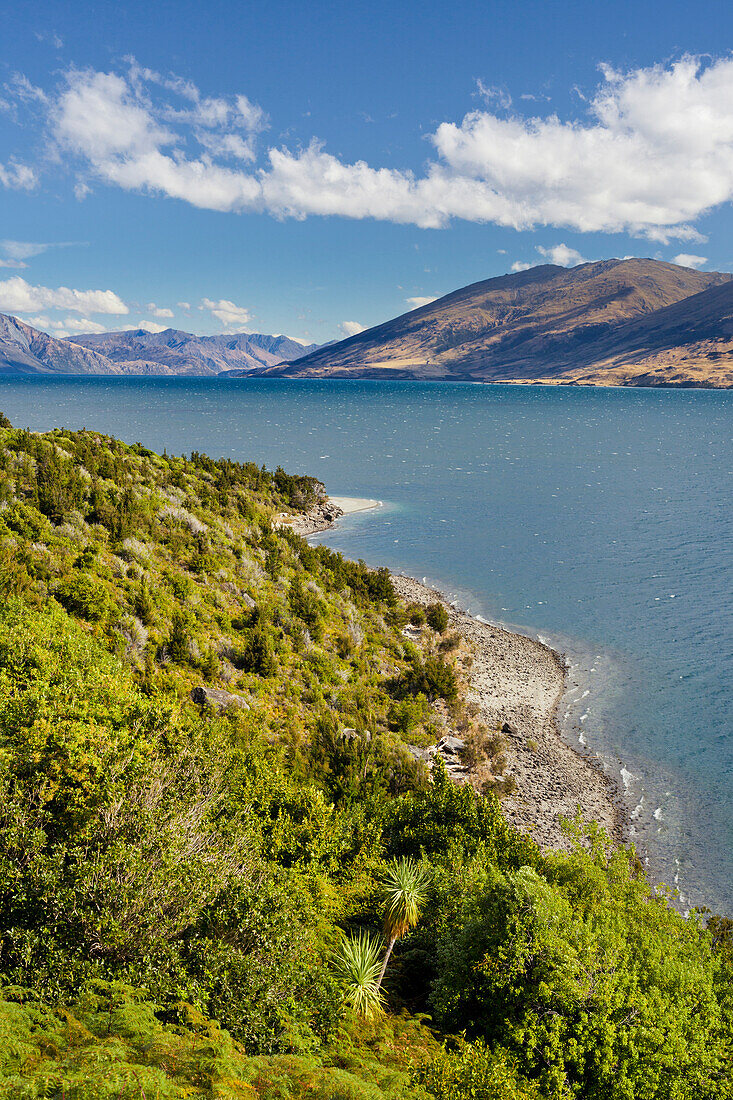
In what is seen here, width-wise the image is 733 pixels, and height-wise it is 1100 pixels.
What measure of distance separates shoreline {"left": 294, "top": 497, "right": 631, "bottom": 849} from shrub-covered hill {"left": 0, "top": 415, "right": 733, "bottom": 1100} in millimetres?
3952

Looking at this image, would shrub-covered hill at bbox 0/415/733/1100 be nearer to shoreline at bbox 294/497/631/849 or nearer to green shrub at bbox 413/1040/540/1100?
green shrub at bbox 413/1040/540/1100

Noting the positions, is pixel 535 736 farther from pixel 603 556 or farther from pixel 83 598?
pixel 603 556

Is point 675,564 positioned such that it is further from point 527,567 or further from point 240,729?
point 240,729

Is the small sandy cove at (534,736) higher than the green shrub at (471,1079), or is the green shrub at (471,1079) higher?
the green shrub at (471,1079)

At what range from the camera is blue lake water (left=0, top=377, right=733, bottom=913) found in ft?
71.9

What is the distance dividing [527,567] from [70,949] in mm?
39300

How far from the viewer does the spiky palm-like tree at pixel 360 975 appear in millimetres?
9461

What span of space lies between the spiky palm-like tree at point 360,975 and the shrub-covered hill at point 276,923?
1.8 inches

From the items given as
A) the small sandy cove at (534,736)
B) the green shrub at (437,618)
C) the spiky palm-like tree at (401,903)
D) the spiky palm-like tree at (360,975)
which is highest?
the green shrub at (437,618)

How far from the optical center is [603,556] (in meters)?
45.0

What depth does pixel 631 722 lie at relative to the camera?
2517 cm

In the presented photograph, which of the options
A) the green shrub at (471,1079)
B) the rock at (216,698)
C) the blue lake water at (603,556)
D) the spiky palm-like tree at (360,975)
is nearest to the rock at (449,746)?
the blue lake water at (603,556)

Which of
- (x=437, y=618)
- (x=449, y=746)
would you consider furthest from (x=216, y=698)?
(x=437, y=618)

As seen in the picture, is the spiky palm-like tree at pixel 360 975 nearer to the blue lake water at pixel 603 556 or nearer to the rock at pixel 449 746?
the rock at pixel 449 746
